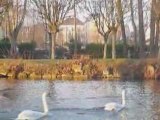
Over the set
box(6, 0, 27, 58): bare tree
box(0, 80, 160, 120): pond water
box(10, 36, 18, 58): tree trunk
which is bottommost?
box(0, 80, 160, 120): pond water

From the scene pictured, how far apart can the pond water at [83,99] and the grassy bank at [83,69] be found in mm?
3598

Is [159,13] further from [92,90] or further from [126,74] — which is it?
[92,90]

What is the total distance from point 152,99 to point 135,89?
19.2ft

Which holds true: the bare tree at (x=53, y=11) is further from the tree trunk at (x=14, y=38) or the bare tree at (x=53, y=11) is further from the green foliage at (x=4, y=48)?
the green foliage at (x=4, y=48)

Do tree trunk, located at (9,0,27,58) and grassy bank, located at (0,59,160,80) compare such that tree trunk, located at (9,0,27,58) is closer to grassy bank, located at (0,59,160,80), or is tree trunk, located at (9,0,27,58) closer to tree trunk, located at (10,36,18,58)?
tree trunk, located at (10,36,18,58)

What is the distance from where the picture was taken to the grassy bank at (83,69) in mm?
42094

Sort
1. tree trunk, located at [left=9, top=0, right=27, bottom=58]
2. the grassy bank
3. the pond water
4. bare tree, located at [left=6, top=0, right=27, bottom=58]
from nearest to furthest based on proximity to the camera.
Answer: the pond water → the grassy bank → tree trunk, located at [left=9, top=0, right=27, bottom=58] → bare tree, located at [left=6, top=0, right=27, bottom=58]

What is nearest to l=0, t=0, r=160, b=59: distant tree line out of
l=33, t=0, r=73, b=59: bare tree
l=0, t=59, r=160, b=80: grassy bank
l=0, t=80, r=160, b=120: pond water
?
l=33, t=0, r=73, b=59: bare tree

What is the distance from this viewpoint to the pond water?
21.6 meters

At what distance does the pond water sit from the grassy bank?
3.60 metres

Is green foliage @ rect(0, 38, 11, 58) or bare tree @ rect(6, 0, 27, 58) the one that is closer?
bare tree @ rect(6, 0, 27, 58)

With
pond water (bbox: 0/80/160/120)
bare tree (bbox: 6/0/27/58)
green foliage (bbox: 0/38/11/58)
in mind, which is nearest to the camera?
pond water (bbox: 0/80/160/120)

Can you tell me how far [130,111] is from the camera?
2284 cm

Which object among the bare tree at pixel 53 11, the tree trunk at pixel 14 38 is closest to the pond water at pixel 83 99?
the bare tree at pixel 53 11
